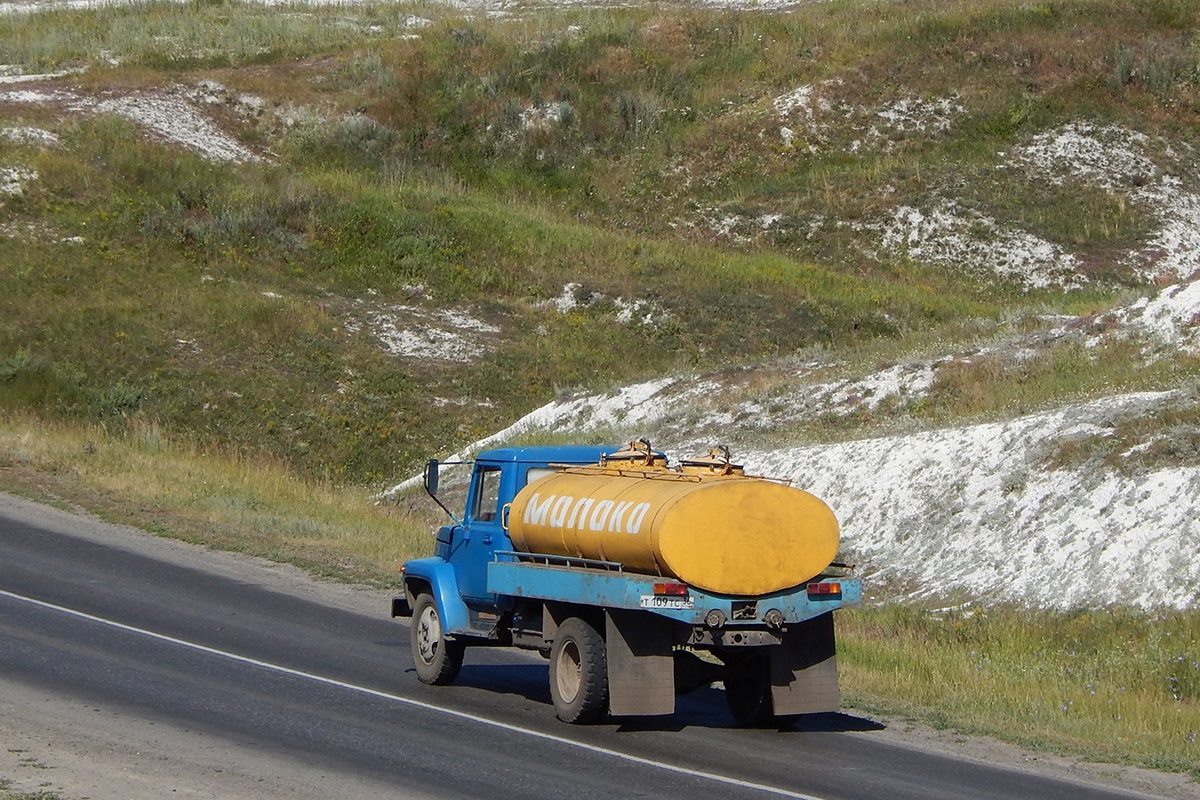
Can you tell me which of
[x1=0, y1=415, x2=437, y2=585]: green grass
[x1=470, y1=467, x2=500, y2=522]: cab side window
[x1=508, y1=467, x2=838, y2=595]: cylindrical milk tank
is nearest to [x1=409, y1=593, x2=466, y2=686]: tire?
[x1=470, y1=467, x2=500, y2=522]: cab side window

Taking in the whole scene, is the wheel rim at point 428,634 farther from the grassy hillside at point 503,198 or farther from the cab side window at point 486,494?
the grassy hillside at point 503,198

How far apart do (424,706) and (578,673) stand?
1430 mm

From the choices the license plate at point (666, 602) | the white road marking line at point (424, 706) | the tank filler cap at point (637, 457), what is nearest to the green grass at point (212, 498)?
the white road marking line at point (424, 706)

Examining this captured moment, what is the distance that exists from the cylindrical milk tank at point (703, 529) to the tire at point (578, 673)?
597 millimetres

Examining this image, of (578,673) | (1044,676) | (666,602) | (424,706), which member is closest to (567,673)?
(578,673)

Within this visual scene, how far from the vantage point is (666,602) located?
33.1 ft

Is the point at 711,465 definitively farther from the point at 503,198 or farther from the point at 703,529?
the point at 503,198

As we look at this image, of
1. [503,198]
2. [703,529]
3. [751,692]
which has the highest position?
[503,198]

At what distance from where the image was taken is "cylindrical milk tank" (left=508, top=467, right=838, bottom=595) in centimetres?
1019

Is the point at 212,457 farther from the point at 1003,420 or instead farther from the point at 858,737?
the point at 858,737

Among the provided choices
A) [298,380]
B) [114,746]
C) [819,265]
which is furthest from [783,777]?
[819,265]

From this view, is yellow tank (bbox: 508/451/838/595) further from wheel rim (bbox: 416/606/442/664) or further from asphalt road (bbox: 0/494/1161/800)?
wheel rim (bbox: 416/606/442/664)

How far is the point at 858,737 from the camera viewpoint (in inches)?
435

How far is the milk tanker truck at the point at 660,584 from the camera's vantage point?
1026cm
